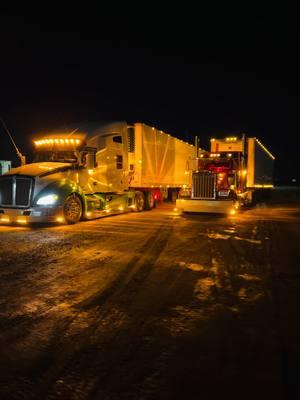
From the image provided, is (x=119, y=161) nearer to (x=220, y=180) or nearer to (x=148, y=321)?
(x=220, y=180)

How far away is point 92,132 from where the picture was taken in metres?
14.9

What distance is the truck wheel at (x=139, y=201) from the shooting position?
18422 millimetres

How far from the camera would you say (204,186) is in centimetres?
1689

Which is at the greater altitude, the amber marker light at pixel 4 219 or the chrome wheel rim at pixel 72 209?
the chrome wheel rim at pixel 72 209

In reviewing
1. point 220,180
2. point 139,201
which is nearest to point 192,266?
point 220,180

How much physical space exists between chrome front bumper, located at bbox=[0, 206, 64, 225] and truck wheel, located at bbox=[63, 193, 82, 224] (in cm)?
41

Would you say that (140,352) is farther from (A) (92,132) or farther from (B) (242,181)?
(B) (242,181)

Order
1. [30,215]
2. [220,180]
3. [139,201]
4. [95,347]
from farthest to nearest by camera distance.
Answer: [139,201], [220,180], [30,215], [95,347]

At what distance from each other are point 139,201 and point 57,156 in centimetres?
537

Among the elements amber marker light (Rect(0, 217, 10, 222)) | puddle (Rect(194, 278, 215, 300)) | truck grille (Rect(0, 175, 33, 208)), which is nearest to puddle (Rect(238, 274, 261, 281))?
puddle (Rect(194, 278, 215, 300))

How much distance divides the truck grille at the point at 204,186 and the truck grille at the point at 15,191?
285 inches

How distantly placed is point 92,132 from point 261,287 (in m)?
10.3

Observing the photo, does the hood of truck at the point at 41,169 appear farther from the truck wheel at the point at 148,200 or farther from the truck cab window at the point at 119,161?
the truck wheel at the point at 148,200

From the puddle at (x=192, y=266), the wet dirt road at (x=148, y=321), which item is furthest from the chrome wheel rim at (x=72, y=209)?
the puddle at (x=192, y=266)
